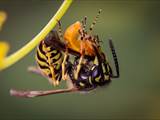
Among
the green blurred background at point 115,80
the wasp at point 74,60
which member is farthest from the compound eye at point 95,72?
the green blurred background at point 115,80

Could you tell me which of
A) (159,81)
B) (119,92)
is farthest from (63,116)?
(159,81)

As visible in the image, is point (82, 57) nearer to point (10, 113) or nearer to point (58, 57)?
point (58, 57)

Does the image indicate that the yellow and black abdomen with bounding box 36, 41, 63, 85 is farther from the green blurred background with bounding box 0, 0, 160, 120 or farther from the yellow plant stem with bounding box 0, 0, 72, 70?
the green blurred background with bounding box 0, 0, 160, 120

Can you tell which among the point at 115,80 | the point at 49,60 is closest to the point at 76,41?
the point at 49,60

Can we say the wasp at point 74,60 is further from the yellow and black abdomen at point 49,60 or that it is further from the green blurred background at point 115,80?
the green blurred background at point 115,80

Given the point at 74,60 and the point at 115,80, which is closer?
the point at 74,60

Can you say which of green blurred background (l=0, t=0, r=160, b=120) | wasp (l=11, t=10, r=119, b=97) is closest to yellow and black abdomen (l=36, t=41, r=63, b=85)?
wasp (l=11, t=10, r=119, b=97)

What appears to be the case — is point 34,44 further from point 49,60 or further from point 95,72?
point 95,72
